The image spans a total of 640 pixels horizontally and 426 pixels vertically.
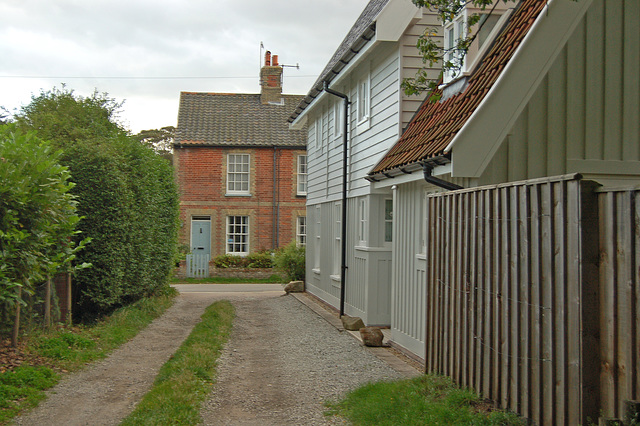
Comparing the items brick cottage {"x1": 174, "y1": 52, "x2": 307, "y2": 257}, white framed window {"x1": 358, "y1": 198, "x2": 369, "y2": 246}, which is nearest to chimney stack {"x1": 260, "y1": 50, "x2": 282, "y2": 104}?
brick cottage {"x1": 174, "y1": 52, "x2": 307, "y2": 257}

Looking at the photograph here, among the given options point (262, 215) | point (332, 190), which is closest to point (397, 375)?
point (332, 190)

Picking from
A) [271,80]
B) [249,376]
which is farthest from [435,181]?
[271,80]

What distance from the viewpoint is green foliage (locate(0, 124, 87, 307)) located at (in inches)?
331

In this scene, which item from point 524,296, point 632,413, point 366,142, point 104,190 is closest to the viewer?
point 632,413

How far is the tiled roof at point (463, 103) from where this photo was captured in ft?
26.7

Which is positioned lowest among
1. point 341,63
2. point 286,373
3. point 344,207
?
point 286,373

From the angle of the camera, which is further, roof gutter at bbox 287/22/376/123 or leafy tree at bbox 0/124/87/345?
roof gutter at bbox 287/22/376/123

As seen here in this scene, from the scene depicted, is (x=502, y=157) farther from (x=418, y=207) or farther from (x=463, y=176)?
(x=418, y=207)

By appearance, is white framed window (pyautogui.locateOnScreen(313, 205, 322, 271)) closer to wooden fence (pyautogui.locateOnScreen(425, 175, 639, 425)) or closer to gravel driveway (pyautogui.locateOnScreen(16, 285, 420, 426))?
gravel driveway (pyautogui.locateOnScreen(16, 285, 420, 426))

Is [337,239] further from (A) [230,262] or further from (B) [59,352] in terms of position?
(A) [230,262]

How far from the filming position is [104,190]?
1254 centimetres

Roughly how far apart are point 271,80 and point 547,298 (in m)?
30.7

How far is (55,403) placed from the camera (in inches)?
295

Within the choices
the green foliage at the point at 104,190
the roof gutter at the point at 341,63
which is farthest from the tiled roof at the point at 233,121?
the green foliage at the point at 104,190
